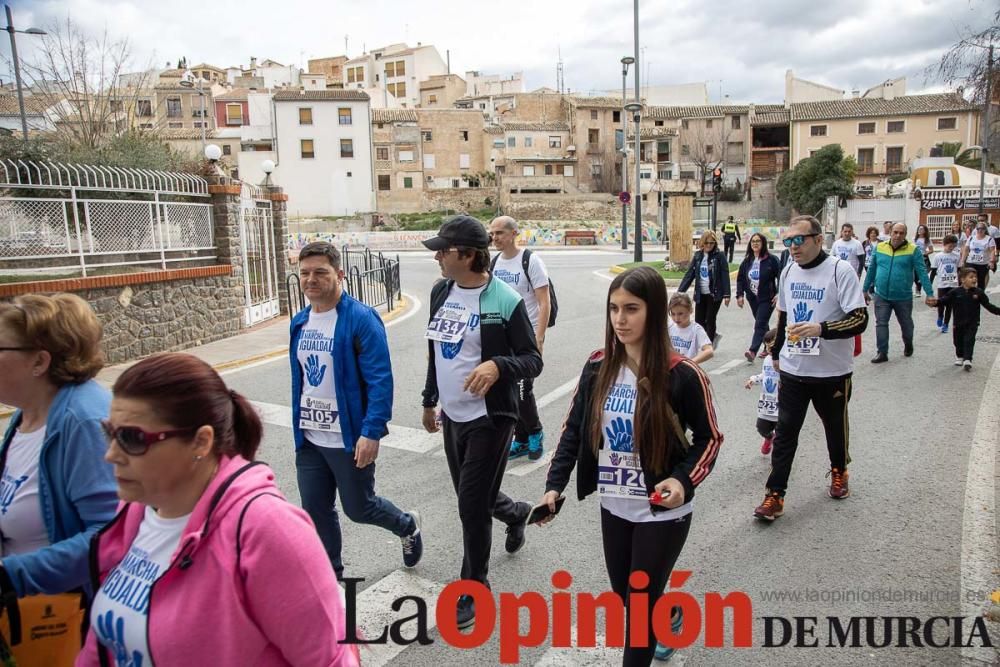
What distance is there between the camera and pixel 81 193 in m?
10.4

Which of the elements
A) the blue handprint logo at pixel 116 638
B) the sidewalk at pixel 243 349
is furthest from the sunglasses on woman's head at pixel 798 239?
the sidewalk at pixel 243 349

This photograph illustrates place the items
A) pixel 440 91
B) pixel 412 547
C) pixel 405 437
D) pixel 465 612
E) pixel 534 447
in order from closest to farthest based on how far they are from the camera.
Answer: pixel 465 612 → pixel 412 547 → pixel 534 447 → pixel 405 437 → pixel 440 91

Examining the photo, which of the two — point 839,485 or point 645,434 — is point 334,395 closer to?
point 645,434

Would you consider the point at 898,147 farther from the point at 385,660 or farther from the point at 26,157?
the point at 385,660

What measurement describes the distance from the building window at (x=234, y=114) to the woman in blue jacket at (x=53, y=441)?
236ft

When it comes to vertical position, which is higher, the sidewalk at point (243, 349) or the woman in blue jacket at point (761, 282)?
the woman in blue jacket at point (761, 282)

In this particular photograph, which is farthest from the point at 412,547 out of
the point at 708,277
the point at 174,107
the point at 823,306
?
the point at 174,107

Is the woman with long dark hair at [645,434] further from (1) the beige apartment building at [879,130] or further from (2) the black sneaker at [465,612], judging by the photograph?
(1) the beige apartment building at [879,130]

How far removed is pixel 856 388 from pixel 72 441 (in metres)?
8.19

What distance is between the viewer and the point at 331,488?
3.73 metres

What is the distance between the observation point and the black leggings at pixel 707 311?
957 centimetres

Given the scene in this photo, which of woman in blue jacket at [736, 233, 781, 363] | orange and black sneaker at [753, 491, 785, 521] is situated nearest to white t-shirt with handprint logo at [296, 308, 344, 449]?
orange and black sneaker at [753, 491, 785, 521]

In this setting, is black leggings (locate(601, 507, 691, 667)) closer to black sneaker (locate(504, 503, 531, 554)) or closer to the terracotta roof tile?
black sneaker (locate(504, 503, 531, 554))

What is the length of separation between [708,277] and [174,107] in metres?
72.6
